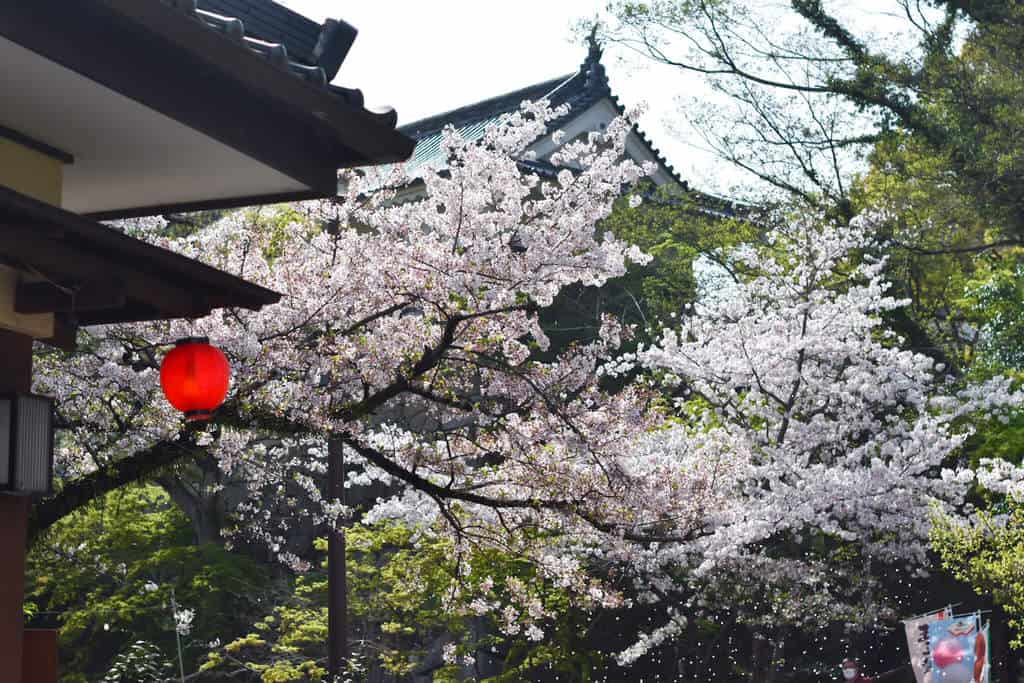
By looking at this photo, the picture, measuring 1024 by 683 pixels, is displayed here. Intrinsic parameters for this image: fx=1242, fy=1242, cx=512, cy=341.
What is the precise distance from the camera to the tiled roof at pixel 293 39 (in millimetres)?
3941

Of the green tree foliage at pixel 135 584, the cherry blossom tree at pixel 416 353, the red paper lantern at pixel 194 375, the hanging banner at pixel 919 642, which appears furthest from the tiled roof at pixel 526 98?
the red paper lantern at pixel 194 375

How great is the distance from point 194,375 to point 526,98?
2145 centimetres

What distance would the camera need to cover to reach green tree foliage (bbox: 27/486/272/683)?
632 inches

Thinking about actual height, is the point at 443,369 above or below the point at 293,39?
above

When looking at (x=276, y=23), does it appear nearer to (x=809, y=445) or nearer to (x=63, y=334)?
(x=63, y=334)

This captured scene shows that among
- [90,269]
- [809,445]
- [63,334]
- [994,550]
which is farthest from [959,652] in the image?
[90,269]

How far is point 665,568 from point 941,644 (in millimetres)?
3251

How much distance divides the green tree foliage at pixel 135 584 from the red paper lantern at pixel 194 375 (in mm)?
10520

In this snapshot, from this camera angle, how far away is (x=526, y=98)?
2631cm

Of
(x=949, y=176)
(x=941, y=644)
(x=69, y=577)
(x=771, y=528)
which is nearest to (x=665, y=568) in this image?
(x=771, y=528)

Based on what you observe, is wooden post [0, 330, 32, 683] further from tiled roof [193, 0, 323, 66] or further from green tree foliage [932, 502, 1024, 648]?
green tree foliage [932, 502, 1024, 648]

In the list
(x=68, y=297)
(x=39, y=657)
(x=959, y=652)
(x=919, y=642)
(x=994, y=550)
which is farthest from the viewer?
(x=994, y=550)

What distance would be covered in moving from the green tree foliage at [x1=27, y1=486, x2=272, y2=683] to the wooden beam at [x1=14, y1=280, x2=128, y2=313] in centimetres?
1162

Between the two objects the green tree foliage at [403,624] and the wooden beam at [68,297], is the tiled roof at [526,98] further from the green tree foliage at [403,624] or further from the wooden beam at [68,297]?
the wooden beam at [68,297]
